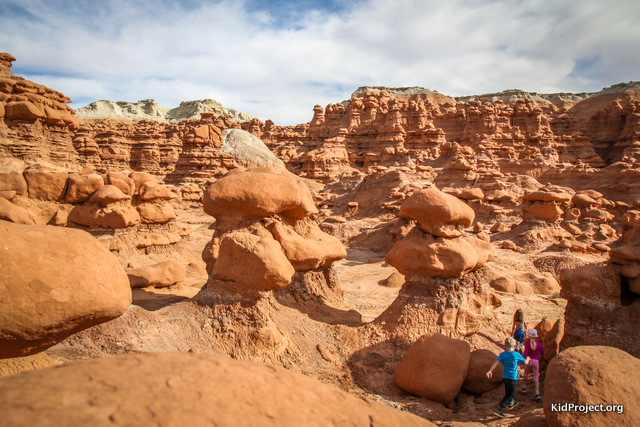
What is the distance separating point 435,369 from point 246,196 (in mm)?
3041

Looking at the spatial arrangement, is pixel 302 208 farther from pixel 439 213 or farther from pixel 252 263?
pixel 439 213

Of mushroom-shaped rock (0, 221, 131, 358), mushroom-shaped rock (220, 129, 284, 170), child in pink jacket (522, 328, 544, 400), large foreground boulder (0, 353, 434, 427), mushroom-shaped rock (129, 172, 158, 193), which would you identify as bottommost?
child in pink jacket (522, 328, 544, 400)

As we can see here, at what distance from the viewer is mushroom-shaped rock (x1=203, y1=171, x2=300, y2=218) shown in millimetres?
4531

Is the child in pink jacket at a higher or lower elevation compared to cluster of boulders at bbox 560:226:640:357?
lower

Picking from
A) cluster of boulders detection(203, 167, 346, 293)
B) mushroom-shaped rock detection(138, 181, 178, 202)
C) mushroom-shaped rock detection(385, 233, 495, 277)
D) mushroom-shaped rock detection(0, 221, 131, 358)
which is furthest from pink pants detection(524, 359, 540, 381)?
mushroom-shaped rock detection(138, 181, 178, 202)

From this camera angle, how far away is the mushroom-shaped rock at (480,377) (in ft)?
13.6

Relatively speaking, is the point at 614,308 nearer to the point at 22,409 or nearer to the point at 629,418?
the point at 629,418

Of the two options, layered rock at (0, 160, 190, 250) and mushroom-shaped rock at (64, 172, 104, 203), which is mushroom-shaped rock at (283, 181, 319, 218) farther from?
mushroom-shaped rock at (64, 172, 104, 203)

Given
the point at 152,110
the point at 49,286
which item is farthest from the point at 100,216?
the point at 152,110

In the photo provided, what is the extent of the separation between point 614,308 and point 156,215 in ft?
31.0

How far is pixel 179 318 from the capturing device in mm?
4090

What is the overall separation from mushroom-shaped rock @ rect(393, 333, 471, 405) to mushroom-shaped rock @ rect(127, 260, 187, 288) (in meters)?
4.15

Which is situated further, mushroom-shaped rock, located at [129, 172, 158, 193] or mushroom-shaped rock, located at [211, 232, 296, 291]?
mushroom-shaped rock, located at [129, 172, 158, 193]

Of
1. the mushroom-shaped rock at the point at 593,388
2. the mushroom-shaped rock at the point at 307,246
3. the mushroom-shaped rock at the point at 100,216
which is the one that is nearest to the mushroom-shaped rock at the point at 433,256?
the mushroom-shaped rock at the point at 307,246
